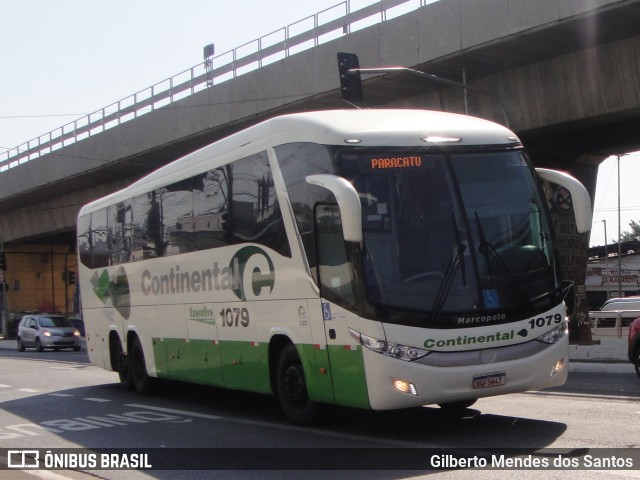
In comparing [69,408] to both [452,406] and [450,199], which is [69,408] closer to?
[452,406]

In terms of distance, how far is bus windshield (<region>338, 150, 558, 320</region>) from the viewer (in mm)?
9109

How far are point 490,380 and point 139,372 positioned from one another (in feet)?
28.0

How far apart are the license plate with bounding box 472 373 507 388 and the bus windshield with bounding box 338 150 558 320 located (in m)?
0.63

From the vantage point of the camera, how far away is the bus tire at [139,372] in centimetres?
1588

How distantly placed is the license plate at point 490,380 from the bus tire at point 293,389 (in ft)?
Answer: 6.99

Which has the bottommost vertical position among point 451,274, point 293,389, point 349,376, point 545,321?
point 293,389

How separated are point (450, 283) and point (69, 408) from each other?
7734mm

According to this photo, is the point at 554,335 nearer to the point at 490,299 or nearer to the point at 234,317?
the point at 490,299

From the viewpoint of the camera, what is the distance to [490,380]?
916 cm

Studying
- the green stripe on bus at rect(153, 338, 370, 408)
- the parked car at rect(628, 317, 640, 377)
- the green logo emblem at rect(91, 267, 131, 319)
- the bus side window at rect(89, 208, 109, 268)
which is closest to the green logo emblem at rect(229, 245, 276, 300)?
the green stripe on bus at rect(153, 338, 370, 408)

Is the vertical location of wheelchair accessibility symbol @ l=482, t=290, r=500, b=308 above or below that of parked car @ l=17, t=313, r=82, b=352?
above

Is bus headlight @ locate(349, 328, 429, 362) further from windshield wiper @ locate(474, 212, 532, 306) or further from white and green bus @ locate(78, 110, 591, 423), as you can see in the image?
windshield wiper @ locate(474, 212, 532, 306)

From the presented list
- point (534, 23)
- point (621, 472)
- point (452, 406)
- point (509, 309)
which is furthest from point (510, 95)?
point (621, 472)

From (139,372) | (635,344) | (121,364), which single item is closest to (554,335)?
(635,344)
